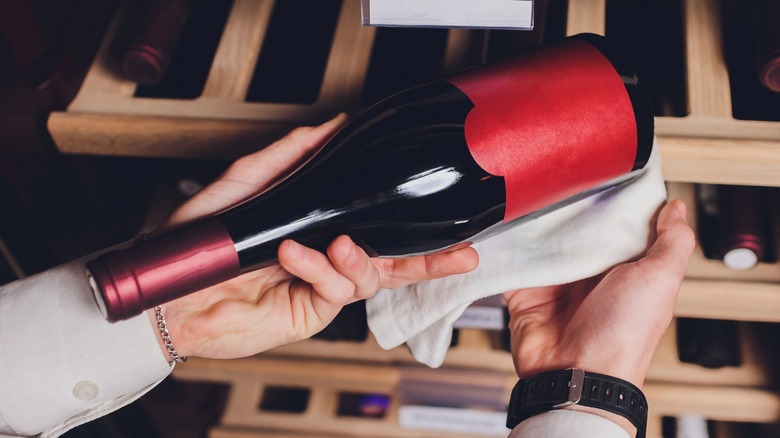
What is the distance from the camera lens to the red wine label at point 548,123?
52 cm

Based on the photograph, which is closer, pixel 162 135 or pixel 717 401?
pixel 162 135

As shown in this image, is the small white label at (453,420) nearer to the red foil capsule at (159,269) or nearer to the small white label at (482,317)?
the small white label at (482,317)

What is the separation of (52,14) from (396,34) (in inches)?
13.1

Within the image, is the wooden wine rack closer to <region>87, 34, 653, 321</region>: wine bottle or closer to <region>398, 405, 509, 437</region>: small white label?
<region>87, 34, 653, 321</region>: wine bottle

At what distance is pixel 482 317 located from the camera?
2.77 feet

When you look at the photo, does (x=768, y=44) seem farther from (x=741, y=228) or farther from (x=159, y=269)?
(x=159, y=269)

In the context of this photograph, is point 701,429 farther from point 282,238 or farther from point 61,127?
point 61,127

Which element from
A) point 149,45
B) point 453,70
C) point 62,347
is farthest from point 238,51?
point 62,347

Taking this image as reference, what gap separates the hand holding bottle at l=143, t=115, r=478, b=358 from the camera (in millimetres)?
562

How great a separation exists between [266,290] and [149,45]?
24 centimetres

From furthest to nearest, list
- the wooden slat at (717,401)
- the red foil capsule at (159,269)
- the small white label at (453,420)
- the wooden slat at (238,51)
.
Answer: the small white label at (453,420)
the wooden slat at (717,401)
the wooden slat at (238,51)
the red foil capsule at (159,269)

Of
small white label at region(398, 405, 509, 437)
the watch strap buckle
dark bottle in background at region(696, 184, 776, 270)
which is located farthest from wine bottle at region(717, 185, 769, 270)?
small white label at region(398, 405, 509, 437)

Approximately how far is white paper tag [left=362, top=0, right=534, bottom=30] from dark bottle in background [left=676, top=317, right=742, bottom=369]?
1.76ft

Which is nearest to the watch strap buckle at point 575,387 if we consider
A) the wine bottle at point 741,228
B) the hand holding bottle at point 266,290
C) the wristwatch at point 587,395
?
the wristwatch at point 587,395
